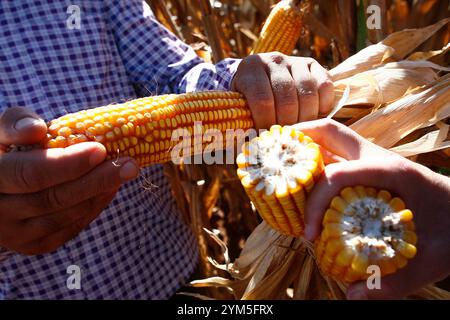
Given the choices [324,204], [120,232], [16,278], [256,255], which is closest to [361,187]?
[324,204]

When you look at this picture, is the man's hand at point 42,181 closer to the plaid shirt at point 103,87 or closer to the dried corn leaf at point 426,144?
the plaid shirt at point 103,87

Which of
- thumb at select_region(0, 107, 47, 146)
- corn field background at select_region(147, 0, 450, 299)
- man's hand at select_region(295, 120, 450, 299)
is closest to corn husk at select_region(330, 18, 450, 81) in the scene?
corn field background at select_region(147, 0, 450, 299)

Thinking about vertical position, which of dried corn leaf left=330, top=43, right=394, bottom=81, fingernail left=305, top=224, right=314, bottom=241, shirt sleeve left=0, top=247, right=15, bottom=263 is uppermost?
dried corn leaf left=330, top=43, right=394, bottom=81

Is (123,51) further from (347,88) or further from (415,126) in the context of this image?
(415,126)

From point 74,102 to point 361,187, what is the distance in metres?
1.22

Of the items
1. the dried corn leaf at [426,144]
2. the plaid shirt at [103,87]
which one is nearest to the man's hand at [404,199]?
the dried corn leaf at [426,144]

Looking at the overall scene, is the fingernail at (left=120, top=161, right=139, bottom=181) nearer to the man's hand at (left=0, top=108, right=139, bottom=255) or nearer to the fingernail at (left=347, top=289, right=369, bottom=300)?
the man's hand at (left=0, top=108, right=139, bottom=255)

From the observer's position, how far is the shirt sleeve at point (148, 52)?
184 cm

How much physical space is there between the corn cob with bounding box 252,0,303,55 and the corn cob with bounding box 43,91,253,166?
2.74 ft

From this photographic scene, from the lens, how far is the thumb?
1071 millimetres

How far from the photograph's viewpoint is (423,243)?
105cm

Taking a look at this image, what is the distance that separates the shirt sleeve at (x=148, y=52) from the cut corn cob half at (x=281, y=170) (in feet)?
2.61

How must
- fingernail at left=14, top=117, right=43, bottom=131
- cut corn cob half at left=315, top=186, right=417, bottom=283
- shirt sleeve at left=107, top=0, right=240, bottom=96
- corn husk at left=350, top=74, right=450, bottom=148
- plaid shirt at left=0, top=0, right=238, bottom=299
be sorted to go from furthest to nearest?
shirt sleeve at left=107, top=0, right=240, bottom=96 → plaid shirt at left=0, top=0, right=238, bottom=299 → corn husk at left=350, top=74, right=450, bottom=148 → fingernail at left=14, top=117, right=43, bottom=131 → cut corn cob half at left=315, top=186, right=417, bottom=283

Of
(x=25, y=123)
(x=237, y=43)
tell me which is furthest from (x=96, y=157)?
(x=237, y=43)
